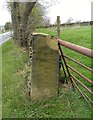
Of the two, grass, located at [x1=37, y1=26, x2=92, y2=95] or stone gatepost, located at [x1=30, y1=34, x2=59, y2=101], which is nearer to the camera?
stone gatepost, located at [x1=30, y1=34, x2=59, y2=101]

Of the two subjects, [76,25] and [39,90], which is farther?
[76,25]

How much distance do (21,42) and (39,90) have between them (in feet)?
30.6

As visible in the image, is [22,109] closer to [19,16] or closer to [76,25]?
[19,16]

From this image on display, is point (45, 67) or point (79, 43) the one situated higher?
point (45, 67)

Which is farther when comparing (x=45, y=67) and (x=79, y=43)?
(x=79, y=43)

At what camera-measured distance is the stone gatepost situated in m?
3.76

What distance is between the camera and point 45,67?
3.77 meters

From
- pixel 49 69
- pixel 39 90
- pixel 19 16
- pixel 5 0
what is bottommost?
pixel 39 90

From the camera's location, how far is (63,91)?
393cm

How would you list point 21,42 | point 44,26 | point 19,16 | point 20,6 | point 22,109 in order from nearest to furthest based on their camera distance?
point 22,109 < point 21,42 < point 19,16 < point 20,6 < point 44,26

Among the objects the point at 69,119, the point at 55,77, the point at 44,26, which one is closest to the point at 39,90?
the point at 55,77

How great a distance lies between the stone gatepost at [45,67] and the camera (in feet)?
12.3

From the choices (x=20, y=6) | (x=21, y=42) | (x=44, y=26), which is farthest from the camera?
(x=44, y=26)

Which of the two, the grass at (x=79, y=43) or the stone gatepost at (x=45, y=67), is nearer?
the stone gatepost at (x=45, y=67)
